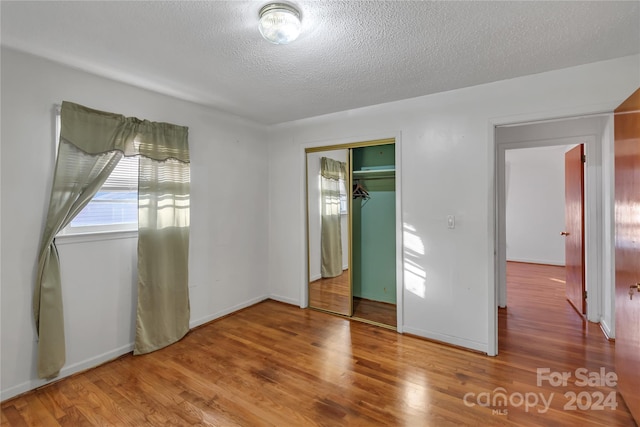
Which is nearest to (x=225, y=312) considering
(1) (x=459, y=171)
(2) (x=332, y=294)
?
(2) (x=332, y=294)

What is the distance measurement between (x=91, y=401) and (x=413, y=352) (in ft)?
8.61

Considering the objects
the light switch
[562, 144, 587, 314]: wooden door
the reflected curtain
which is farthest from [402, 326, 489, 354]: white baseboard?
[562, 144, 587, 314]: wooden door

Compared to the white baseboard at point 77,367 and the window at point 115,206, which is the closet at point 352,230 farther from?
the window at point 115,206

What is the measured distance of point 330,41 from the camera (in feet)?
6.70

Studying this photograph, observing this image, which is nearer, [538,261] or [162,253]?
[162,253]

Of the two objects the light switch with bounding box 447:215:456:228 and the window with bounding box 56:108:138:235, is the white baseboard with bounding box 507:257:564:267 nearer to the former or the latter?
the light switch with bounding box 447:215:456:228

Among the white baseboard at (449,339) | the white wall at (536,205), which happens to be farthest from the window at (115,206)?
the white wall at (536,205)

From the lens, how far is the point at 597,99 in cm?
236

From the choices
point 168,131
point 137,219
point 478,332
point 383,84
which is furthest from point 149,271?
point 478,332

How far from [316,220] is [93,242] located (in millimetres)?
2425

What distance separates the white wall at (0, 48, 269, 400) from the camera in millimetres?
2166

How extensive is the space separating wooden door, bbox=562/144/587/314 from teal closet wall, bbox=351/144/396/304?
2.28m

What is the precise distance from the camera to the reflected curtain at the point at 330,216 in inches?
152

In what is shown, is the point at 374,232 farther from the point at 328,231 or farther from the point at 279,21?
the point at 279,21
